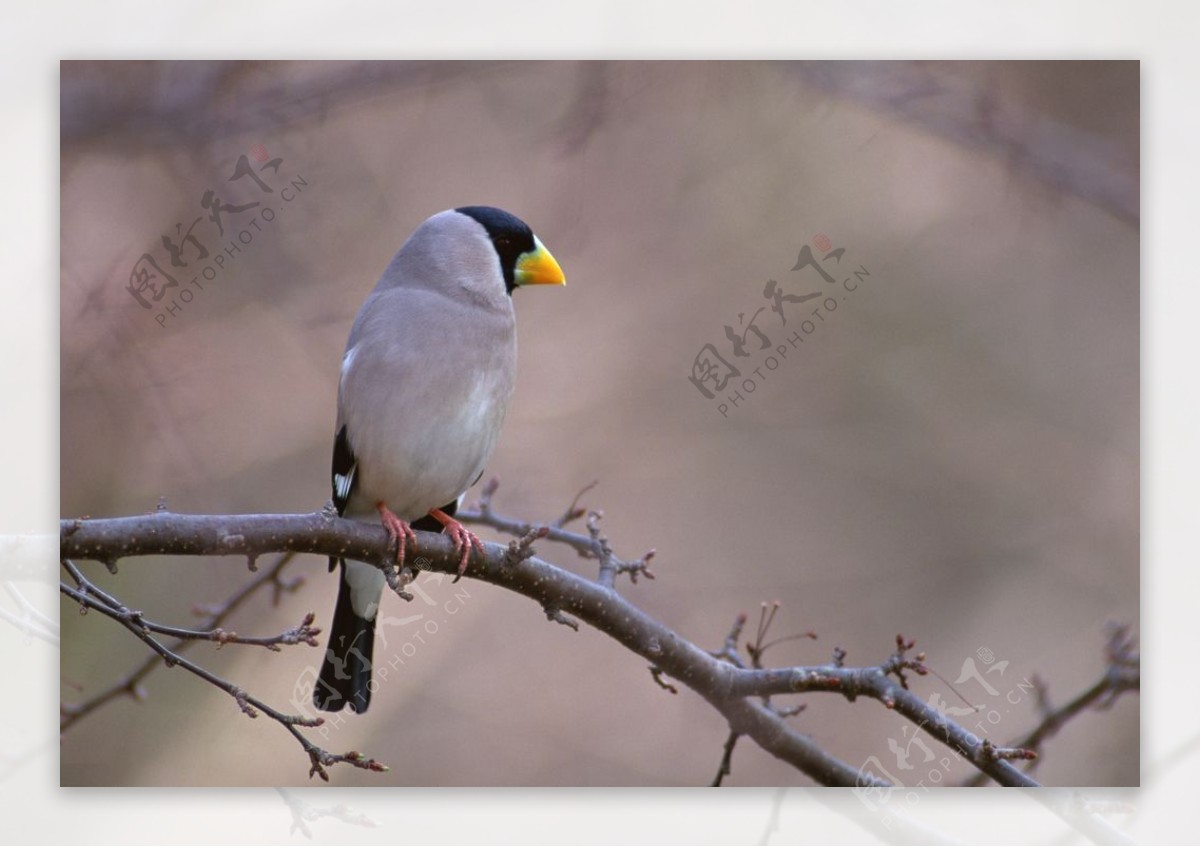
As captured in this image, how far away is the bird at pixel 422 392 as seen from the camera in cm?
266

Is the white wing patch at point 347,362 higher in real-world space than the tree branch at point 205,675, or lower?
higher

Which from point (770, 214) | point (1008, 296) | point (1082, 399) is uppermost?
point (770, 214)

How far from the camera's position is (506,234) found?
9.17 feet

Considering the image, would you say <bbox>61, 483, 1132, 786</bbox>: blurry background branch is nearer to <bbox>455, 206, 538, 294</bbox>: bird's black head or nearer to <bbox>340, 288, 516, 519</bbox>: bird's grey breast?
<bbox>340, 288, 516, 519</bbox>: bird's grey breast

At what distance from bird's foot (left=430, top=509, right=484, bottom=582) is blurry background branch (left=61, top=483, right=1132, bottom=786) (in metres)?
0.02

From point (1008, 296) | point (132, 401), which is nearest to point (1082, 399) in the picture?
point (1008, 296)

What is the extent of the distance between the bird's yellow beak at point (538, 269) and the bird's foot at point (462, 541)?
498 mm

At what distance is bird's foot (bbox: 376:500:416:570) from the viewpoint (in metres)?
2.64

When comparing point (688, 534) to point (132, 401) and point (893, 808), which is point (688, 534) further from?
point (132, 401)

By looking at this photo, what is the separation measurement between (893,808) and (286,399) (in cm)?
147

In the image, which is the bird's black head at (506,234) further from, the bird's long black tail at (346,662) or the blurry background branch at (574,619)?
the bird's long black tail at (346,662)

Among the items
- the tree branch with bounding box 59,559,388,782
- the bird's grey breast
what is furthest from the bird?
the tree branch with bounding box 59,559,388,782

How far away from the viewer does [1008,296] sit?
286 centimetres

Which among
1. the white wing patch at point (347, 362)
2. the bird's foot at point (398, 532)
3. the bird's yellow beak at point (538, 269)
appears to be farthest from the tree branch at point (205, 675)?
the bird's yellow beak at point (538, 269)
